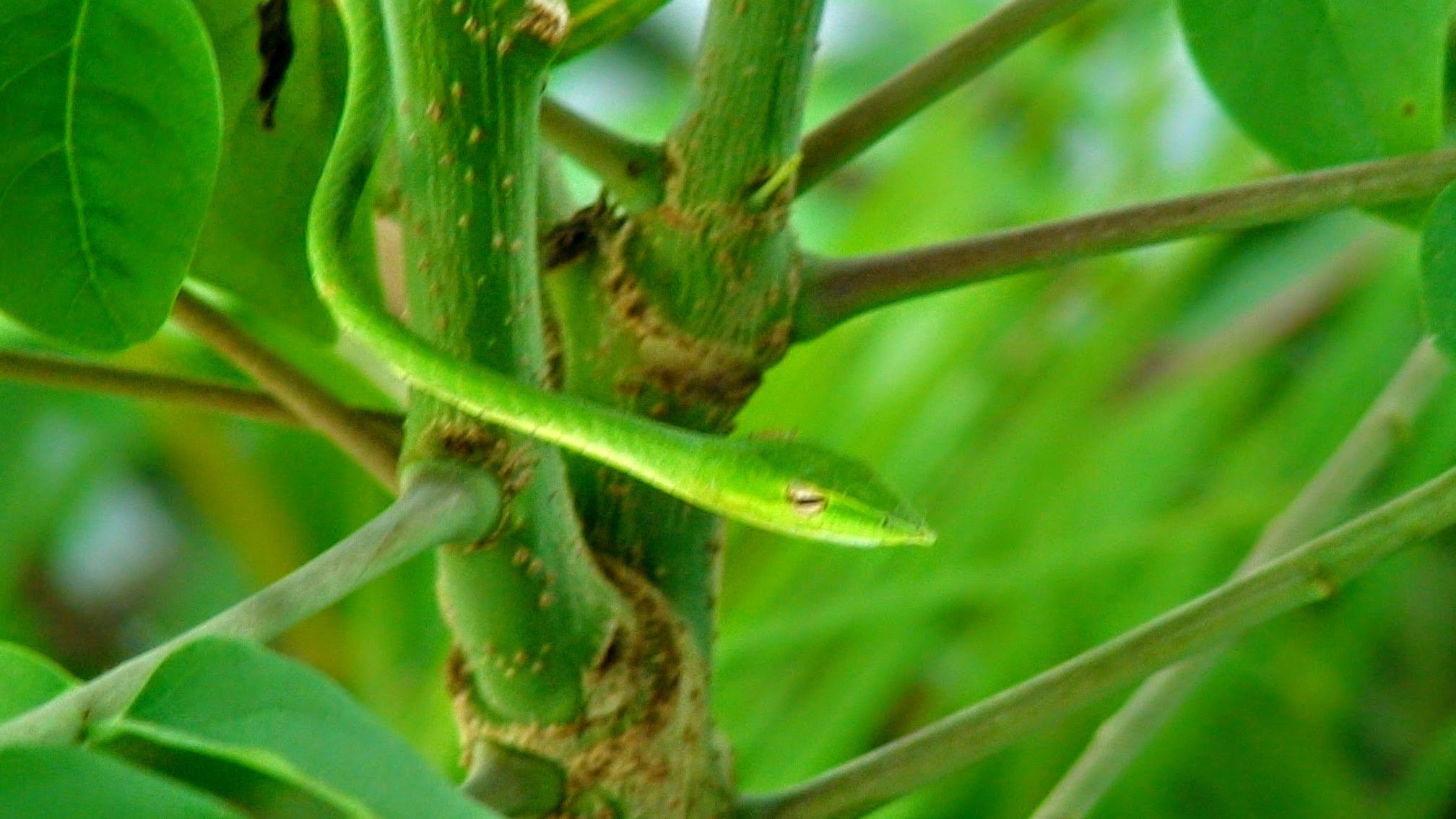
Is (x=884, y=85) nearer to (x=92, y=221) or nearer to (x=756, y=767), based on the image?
(x=92, y=221)

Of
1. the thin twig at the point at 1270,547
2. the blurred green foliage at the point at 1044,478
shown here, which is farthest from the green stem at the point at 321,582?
the blurred green foliage at the point at 1044,478

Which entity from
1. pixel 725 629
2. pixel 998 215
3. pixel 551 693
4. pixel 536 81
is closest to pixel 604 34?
pixel 536 81

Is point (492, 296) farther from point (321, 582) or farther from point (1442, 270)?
point (1442, 270)

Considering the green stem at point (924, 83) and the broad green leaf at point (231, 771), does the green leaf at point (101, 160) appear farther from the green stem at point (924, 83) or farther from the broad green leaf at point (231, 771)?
the green stem at point (924, 83)

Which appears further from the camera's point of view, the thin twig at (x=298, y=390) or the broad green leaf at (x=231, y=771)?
the thin twig at (x=298, y=390)

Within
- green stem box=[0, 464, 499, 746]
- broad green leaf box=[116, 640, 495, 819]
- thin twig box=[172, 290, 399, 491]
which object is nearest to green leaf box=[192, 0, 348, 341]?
thin twig box=[172, 290, 399, 491]

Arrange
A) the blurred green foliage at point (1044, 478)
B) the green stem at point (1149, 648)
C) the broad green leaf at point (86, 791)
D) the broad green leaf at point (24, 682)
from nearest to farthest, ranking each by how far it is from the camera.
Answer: the broad green leaf at point (86, 791) < the broad green leaf at point (24, 682) < the green stem at point (1149, 648) < the blurred green foliage at point (1044, 478)

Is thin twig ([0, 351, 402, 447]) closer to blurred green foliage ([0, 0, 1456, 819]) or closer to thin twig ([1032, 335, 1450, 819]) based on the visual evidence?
thin twig ([1032, 335, 1450, 819])
